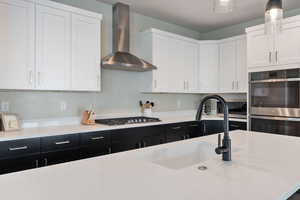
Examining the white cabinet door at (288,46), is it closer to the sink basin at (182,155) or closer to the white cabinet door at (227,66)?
the white cabinet door at (227,66)

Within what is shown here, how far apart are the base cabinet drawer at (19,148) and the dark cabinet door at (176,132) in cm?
175

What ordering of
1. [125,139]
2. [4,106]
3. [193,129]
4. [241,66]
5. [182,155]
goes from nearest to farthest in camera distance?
[182,155] → [4,106] → [125,139] → [193,129] → [241,66]

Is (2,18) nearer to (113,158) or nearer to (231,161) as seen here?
(113,158)

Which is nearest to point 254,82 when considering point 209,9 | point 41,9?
point 209,9

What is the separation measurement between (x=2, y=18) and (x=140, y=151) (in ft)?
6.37

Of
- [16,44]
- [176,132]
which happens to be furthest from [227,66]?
[16,44]

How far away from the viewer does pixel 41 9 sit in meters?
2.35

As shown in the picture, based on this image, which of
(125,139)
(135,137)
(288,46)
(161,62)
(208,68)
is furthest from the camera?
(208,68)

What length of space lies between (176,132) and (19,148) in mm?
2078

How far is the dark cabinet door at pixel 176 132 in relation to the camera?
316 centimetres

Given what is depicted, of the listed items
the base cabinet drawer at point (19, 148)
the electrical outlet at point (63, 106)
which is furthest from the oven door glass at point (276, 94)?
the base cabinet drawer at point (19, 148)

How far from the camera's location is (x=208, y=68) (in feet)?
13.4

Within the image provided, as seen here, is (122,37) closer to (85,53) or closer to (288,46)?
(85,53)

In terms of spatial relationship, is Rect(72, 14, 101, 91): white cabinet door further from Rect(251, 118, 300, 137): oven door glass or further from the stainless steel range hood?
Rect(251, 118, 300, 137): oven door glass
